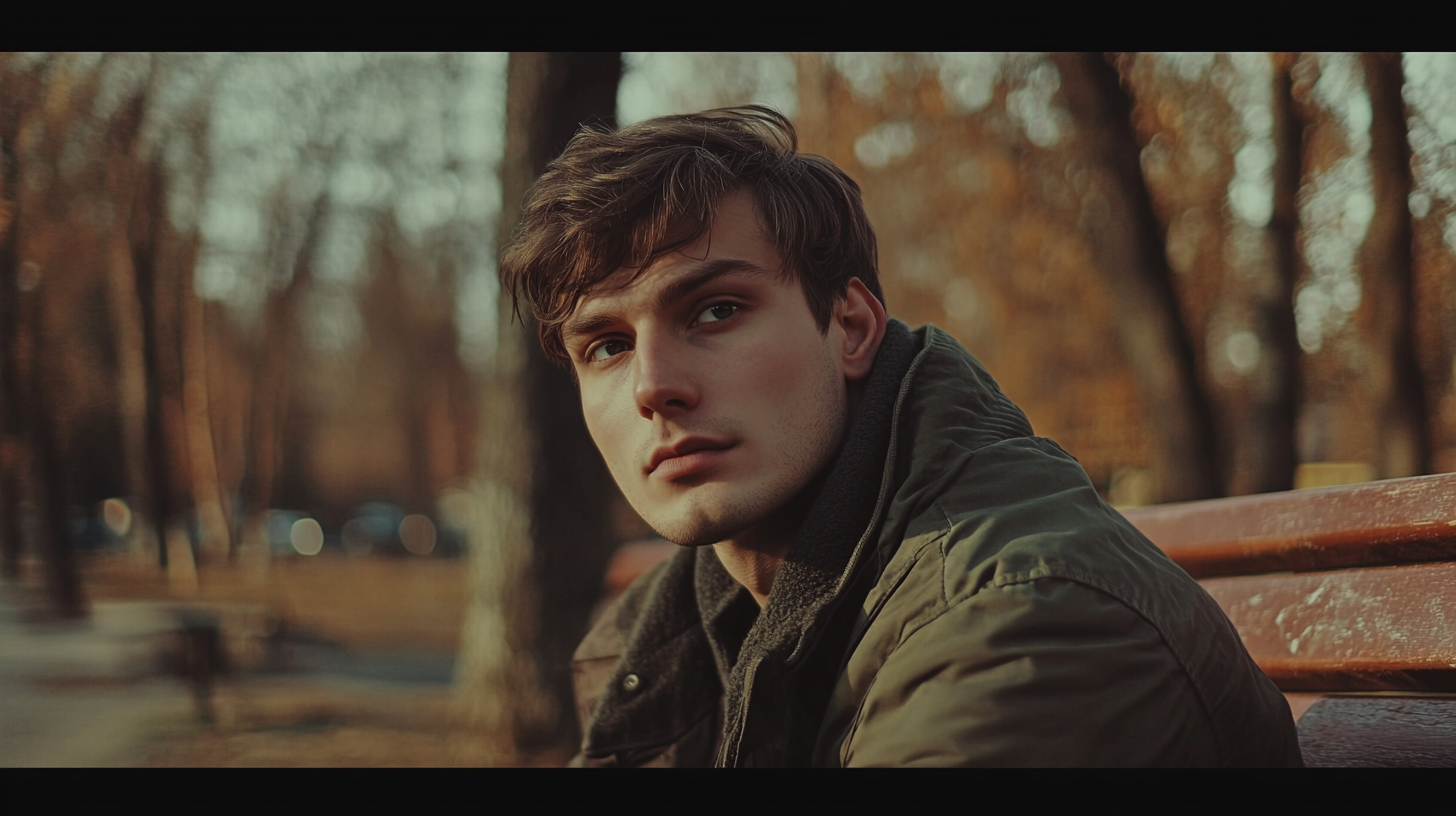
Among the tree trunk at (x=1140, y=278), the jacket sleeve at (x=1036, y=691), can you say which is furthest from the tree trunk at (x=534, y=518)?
the jacket sleeve at (x=1036, y=691)

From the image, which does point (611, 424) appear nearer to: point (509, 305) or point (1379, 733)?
point (1379, 733)

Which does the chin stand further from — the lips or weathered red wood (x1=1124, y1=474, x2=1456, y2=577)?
weathered red wood (x1=1124, y1=474, x2=1456, y2=577)

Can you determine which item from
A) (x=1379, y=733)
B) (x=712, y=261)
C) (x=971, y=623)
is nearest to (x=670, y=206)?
(x=712, y=261)

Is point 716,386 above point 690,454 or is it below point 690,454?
above

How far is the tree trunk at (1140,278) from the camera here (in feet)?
22.8

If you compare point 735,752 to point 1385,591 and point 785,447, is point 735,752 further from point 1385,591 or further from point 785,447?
point 1385,591

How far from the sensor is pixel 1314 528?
2428 mm

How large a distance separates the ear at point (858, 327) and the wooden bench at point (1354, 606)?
3.26 ft

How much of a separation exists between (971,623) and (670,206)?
1.04 m

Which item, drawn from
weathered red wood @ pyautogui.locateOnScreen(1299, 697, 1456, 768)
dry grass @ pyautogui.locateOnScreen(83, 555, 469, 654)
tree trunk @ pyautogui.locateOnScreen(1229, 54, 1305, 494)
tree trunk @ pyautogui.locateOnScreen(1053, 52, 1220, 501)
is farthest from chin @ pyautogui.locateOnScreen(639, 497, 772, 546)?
dry grass @ pyautogui.locateOnScreen(83, 555, 469, 654)

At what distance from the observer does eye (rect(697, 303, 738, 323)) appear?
2207 millimetres

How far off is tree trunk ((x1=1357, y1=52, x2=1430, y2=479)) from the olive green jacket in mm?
7215

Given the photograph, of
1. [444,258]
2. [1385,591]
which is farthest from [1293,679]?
[444,258]

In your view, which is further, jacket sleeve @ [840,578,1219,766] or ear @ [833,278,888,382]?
ear @ [833,278,888,382]
